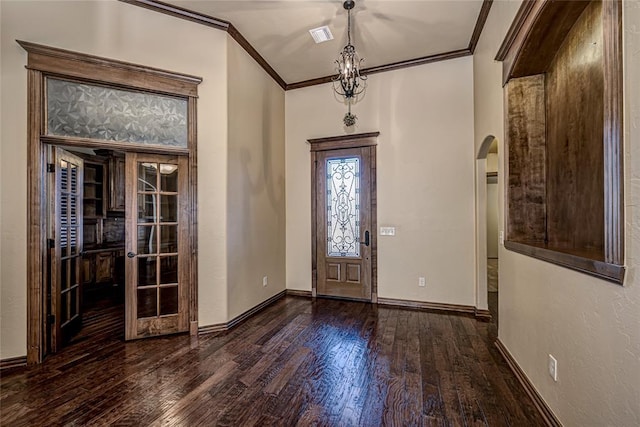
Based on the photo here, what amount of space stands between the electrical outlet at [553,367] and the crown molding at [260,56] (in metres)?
3.42

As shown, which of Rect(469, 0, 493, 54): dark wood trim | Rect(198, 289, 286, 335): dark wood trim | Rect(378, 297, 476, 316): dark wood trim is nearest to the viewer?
Rect(469, 0, 493, 54): dark wood trim

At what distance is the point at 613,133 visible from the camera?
128 cm

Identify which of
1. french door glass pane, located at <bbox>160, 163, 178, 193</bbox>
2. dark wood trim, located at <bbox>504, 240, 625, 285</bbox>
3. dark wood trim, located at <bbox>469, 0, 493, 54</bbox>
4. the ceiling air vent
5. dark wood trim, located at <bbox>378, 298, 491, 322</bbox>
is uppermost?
the ceiling air vent

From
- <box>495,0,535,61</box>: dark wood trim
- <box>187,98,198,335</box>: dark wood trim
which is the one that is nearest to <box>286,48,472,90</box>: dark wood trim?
<box>495,0,535,61</box>: dark wood trim

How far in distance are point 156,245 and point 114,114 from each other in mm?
1464

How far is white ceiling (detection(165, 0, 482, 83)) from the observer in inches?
123

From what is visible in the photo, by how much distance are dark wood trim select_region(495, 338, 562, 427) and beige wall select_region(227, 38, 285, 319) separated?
299cm

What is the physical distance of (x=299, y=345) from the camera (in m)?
3.00

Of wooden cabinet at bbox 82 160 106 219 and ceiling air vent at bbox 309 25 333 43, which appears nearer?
ceiling air vent at bbox 309 25 333 43

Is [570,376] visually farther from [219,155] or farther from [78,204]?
[78,204]

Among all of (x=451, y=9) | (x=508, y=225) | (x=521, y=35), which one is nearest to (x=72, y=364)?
(x=508, y=225)

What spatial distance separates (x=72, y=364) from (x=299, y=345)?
6.97ft

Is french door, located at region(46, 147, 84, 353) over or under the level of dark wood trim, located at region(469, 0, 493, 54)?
under

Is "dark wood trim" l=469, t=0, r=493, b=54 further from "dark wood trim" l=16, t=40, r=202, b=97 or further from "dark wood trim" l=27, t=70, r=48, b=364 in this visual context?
"dark wood trim" l=27, t=70, r=48, b=364
